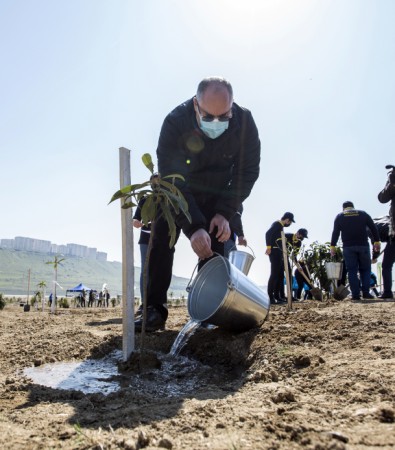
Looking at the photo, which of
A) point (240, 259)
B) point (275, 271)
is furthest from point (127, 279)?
point (275, 271)

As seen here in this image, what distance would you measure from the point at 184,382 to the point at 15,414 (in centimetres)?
85

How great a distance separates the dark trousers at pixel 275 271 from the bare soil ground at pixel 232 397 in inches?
148

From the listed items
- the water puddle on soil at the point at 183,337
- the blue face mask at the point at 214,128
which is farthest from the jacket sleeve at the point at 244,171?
the water puddle on soil at the point at 183,337

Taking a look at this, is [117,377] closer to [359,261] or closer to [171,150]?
[171,150]

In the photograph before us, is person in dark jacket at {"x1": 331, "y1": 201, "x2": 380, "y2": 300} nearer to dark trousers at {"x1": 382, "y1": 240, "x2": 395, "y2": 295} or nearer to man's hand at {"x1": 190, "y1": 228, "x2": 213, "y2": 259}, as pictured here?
dark trousers at {"x1": 382, "y1": 240, "x2": 395, "y2": 295}

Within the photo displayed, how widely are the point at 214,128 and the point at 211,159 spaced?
31 cm

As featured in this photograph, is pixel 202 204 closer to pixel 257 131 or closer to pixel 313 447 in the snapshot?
pixel 257 131

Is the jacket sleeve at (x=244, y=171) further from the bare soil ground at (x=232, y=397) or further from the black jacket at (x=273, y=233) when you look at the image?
the black jacket at (x=273, y=233)

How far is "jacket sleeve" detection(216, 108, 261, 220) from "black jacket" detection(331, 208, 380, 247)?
3.42m

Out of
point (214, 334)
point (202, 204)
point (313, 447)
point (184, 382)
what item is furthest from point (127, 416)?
point (202, 204)

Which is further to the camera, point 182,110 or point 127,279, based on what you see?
point 182,110

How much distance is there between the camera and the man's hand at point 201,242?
240 cm

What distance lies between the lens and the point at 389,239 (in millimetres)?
5723

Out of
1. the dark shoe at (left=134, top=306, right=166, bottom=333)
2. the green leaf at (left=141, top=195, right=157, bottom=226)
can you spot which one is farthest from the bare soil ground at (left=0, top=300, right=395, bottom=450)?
the green leaf at (left=141, top=195, right=157, bottom=226)
